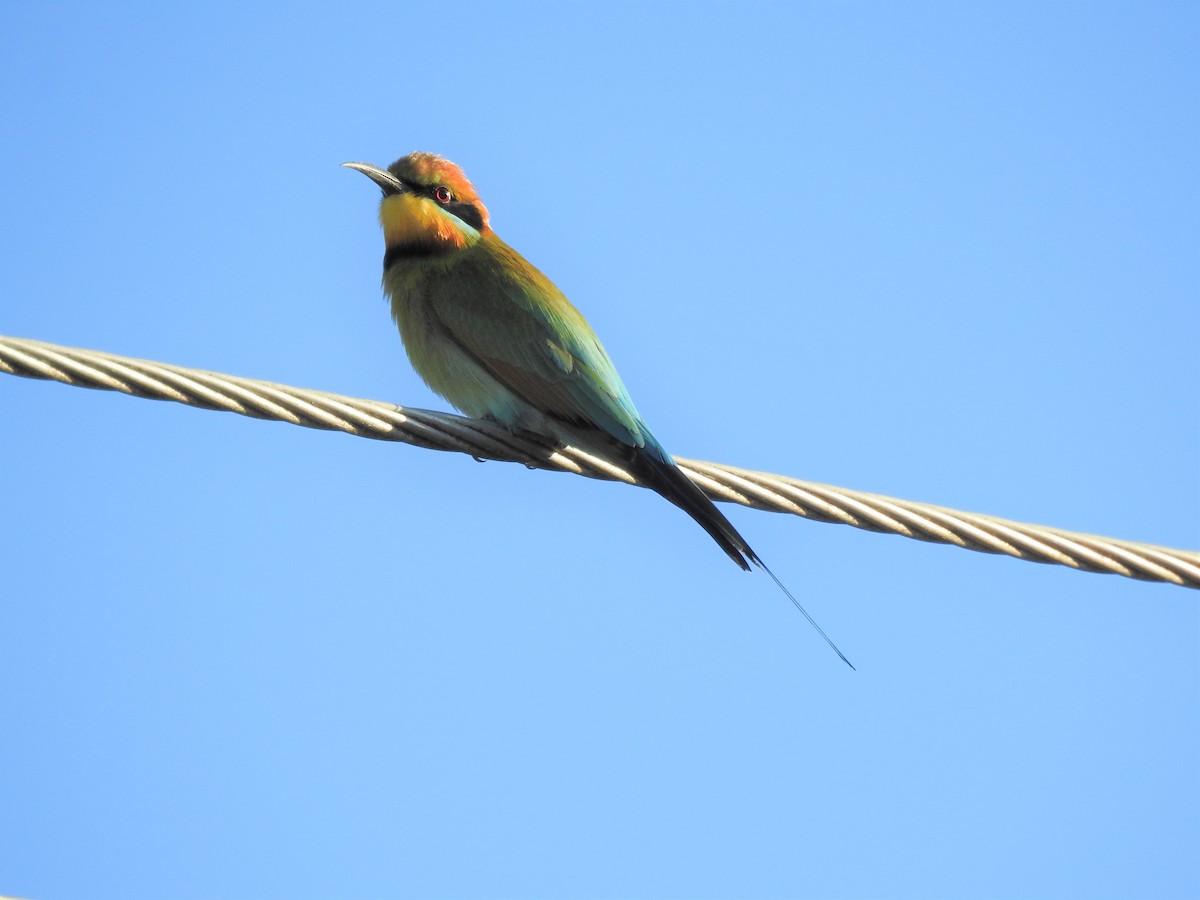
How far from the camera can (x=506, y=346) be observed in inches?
146

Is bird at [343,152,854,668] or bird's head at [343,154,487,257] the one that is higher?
bird's head at [343,154,487,257]

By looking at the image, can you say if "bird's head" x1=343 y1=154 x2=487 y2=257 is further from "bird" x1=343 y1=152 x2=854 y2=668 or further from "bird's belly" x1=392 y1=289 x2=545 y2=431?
"bird's belly" x1=392 y1=289 x2=545 y2=431

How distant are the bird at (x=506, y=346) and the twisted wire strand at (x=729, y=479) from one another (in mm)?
368

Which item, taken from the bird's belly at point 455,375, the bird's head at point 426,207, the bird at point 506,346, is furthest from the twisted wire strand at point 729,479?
the bird's head at point 426,207

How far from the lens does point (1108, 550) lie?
2533 mm

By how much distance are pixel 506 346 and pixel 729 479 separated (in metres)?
1.13

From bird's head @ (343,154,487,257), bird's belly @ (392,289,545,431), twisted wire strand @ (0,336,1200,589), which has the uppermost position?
bird's head @ (343,154,487,257)

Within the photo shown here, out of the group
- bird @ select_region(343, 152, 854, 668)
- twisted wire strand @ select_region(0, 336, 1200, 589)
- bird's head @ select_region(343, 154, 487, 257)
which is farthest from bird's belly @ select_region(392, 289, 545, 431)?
twisted wire strand @ select_region(0, 336, 1200, 589)

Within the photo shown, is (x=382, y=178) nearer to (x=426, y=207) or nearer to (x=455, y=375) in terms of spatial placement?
(x=426, y=207)

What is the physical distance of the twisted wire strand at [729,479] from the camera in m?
2.34

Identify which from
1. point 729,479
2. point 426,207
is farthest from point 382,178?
point 729,479

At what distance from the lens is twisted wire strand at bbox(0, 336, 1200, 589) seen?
234 cm

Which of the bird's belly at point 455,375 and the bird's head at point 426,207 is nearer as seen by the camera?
the bird's belly at point 455,375

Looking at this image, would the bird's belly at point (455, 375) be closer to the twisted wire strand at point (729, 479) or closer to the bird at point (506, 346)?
the bird at point (506, 346)
